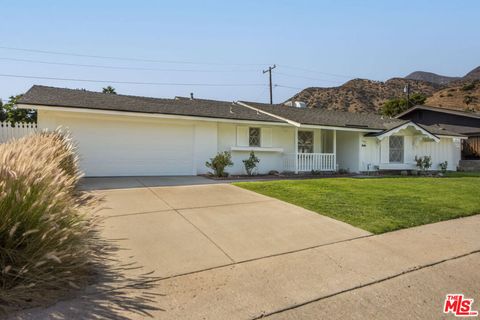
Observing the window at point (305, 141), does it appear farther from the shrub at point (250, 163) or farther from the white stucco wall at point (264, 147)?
the shrub at point (250, 163)

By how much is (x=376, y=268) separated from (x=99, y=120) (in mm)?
11423

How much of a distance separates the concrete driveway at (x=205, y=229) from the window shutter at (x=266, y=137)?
7334 millimetres

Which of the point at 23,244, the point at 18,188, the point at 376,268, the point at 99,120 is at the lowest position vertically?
the point at 376,268

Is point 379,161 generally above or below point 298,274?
above

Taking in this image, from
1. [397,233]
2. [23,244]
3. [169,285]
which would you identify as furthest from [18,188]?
[397,233]

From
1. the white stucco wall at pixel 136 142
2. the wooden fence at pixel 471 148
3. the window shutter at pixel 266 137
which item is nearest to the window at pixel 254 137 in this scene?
the window shutter at pixel 266 137

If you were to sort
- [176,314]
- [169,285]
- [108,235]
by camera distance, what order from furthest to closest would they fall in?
[108,235] → [169,285] → [176,314]

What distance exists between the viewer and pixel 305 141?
17297mm

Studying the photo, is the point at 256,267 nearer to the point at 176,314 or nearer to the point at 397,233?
the point at 176,314

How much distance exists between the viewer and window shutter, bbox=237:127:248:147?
1508cm

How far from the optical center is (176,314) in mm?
2879

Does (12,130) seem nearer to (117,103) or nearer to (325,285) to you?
(117,103)

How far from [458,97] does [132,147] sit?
54529 mm

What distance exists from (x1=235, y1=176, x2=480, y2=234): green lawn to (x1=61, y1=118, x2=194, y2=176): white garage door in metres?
4.68
